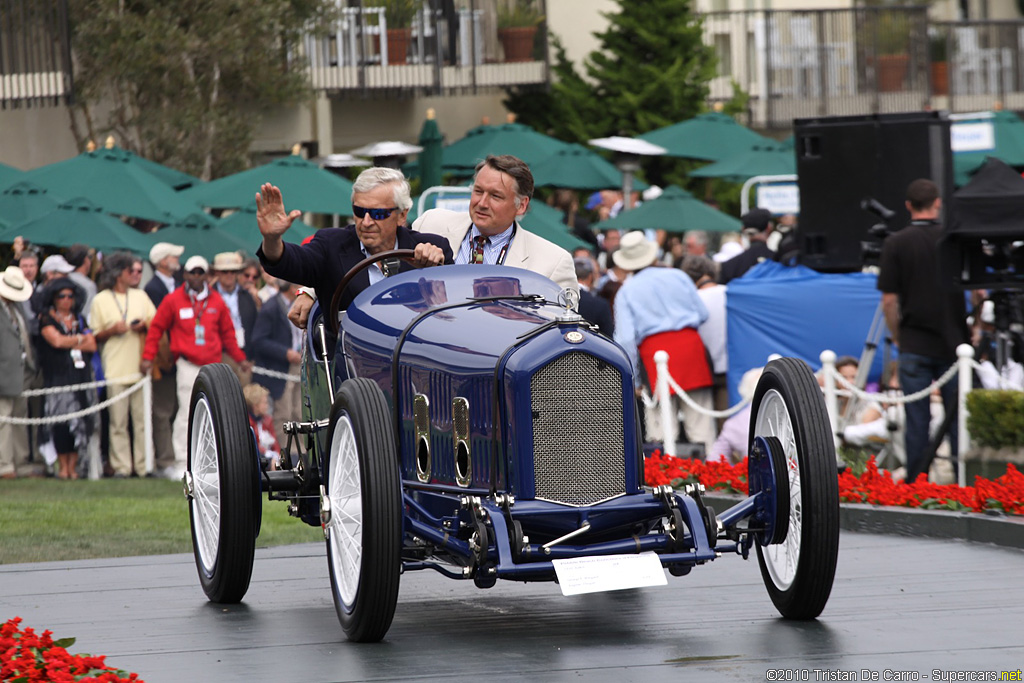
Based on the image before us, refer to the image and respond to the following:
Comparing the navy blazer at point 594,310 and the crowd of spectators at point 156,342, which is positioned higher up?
the navy blazer at point 594,310

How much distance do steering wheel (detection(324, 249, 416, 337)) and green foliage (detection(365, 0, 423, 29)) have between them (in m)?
22.7

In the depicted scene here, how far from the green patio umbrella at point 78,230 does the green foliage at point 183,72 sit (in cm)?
669

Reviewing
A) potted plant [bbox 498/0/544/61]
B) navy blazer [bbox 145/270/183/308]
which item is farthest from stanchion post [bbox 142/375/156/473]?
potted plant [bbox 498/0/544/61]

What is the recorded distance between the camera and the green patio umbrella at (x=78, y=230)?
16.2m

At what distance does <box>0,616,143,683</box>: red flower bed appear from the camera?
5.48 metres

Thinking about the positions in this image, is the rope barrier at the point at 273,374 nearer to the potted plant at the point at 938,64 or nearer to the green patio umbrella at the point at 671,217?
the green patio umbrella at the point at 671,217

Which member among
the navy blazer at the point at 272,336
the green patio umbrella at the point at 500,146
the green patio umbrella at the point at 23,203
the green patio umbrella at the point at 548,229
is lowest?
the navy blazer at the point at 272,336

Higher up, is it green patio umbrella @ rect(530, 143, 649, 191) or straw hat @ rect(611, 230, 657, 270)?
green patio umbrella @ rect(530, 143, 649, 191)

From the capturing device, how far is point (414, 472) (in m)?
7.27

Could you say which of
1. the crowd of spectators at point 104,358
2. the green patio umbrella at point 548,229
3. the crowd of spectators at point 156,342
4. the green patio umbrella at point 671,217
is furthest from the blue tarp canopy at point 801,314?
the green patio umbrella at point 671,217

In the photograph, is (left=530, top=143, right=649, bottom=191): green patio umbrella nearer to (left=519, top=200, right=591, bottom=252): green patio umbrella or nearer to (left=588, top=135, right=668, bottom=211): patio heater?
(left=588, top=135, right=668, bottom=211): patio heater

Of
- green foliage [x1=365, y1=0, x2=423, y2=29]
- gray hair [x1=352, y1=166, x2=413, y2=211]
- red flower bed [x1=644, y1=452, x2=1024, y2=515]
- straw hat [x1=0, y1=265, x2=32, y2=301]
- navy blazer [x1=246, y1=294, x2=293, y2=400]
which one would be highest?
green foliage [x1=365, y1=0, x2=423, y2=29]

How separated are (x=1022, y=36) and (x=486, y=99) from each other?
1405 cm

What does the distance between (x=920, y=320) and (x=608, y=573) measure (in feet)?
22.1
